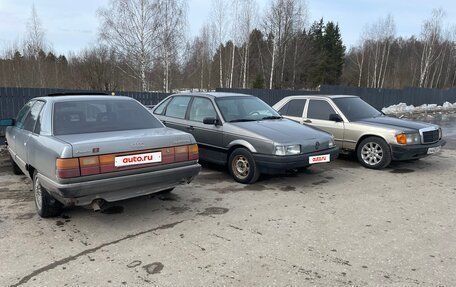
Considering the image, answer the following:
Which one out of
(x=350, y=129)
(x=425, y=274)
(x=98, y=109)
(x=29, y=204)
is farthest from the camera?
(x=350, y=129)

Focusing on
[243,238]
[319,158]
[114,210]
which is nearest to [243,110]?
[319,158]

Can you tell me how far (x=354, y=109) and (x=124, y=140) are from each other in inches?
226

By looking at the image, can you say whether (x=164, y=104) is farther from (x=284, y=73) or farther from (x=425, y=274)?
(x=284, y=73)

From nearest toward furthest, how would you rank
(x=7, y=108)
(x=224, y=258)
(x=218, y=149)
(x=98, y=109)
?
1. (x=224, y=258)
2. (x=98, y=109)
3. (x=218, y=149)
4. (x=7, y=108)

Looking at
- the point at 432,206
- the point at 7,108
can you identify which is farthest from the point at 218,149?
the point at 7,108

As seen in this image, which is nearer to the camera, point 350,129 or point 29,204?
point 29,204

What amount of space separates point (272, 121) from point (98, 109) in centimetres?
321

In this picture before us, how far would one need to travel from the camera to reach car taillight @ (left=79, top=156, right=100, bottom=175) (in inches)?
140

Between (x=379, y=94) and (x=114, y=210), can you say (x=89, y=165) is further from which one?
(x=379, y=94)

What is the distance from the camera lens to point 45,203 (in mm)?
4121

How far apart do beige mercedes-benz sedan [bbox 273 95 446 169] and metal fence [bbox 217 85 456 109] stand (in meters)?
9.13

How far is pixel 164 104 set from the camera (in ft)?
24.9

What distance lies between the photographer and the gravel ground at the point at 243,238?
9.84 feet

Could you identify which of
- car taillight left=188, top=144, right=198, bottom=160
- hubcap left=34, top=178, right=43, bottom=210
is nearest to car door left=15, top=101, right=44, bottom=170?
hubcap left=34, top=178, right=43, bottom=210
